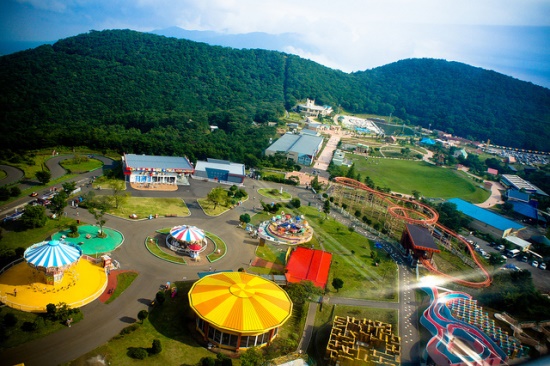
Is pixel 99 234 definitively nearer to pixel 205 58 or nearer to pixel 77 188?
pixel 77 188

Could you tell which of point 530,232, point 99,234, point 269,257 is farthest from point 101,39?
point 530,232

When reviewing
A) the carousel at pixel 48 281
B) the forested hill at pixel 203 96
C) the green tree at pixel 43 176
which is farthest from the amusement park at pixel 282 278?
the forested hill at pixel 203 96

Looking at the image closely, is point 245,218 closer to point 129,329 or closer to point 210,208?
point 210,208

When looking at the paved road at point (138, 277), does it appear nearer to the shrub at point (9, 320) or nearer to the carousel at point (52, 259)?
the shrub at point (9, 320)

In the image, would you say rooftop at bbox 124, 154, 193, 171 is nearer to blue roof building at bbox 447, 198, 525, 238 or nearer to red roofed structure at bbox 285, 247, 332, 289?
red roofed structure at bbox 285, 247, 332, 289

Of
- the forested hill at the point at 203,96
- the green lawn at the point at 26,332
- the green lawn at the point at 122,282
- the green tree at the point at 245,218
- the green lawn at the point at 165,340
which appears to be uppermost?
the forested hill at the point at 203,96

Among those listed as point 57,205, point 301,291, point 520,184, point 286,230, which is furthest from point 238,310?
point 520,184
